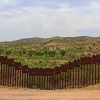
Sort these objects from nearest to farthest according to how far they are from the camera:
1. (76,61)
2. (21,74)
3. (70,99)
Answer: (70,99) → (76,61) → (21,74)

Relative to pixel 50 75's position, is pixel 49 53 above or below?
above

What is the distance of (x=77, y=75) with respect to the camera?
65.9ft

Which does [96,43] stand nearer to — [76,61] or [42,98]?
[76,61]

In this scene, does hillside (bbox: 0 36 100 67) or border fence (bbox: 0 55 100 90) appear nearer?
border fence (bbox: 0 55 100 90)

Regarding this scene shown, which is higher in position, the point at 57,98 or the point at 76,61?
the point at 76,61

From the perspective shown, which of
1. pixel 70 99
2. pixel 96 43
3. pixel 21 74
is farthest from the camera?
pixel 96 43

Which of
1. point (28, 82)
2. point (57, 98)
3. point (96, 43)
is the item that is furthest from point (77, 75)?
point (96, 43)

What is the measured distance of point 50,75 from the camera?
18938 millimetres

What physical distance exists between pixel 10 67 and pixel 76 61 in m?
4.55

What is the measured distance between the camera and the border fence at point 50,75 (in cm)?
1844

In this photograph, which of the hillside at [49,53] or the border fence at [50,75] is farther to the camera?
the hillside at [49,53]

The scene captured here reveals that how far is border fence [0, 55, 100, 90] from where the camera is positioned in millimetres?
18436

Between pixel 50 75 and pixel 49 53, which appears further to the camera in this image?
pixel 49 53

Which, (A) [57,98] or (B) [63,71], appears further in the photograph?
(B) [63,71]
